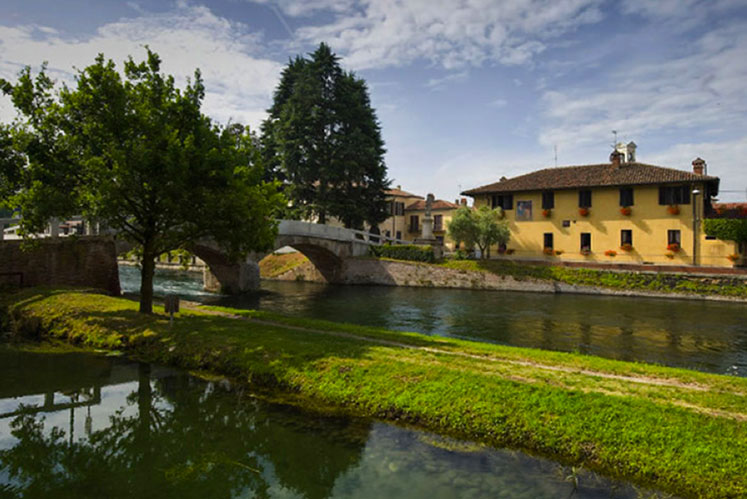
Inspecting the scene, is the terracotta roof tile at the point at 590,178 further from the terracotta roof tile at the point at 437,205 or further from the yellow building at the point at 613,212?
the terracotta roof tile at the point at 437,205

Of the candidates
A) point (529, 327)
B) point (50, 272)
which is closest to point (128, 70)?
point (50, 272)

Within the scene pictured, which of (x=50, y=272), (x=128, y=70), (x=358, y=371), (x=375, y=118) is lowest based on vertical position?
(x=358, y=371)

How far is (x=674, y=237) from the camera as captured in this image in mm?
38594

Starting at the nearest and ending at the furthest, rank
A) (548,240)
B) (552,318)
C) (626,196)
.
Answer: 1. (552,318)
2. (626,196)
3. (548,240)

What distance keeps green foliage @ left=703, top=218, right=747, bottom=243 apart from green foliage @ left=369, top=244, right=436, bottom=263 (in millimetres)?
21528

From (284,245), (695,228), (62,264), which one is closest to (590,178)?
(695,228)

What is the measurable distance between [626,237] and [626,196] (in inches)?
140

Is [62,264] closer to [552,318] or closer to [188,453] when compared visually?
[188,453]

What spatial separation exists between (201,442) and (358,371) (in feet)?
11.8

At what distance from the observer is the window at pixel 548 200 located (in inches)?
1750

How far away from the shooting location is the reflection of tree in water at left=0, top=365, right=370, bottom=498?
21.3 feet

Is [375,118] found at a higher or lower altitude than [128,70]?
higher

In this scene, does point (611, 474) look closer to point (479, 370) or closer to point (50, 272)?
point (479, 370)

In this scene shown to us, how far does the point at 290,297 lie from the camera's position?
1292 inches
